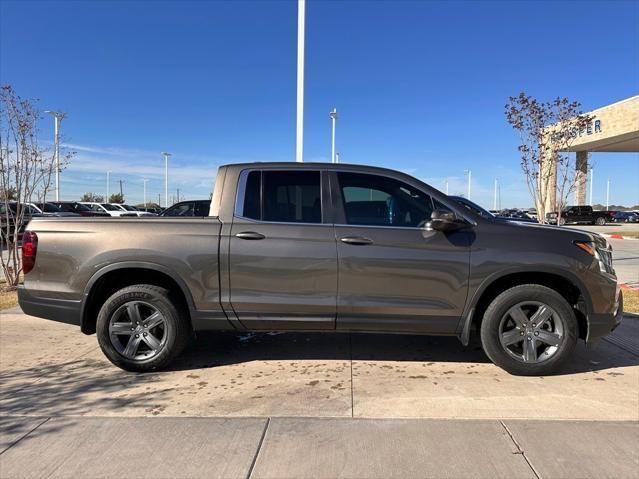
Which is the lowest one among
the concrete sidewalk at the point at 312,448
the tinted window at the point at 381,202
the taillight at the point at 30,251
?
the concrete sidewalk at the point at 312,448

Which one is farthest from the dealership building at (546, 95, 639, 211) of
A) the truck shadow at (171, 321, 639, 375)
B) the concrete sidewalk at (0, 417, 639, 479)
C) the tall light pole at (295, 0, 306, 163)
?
the concrete sidewalk at (0, 417, 639, 479)

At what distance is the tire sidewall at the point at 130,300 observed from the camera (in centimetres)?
452

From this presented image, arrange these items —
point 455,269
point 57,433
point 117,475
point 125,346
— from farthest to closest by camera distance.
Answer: point 125,346 < point 455,269 < point 57,433 < point 117,475

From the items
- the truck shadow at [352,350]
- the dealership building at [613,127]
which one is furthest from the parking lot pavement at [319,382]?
the dealership building at [613,127]

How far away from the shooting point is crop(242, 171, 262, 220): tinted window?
4.57m

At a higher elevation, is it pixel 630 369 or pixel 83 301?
pixel 83 301

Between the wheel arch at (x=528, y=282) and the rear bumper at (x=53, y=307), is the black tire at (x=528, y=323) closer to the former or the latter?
the wheel arch at (x=528, y=282)

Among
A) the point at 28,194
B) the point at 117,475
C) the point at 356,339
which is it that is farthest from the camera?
the point at 28,194

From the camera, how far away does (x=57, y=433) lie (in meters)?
3.44

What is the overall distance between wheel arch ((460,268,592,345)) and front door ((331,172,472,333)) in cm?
12

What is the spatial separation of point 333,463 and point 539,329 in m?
2.38

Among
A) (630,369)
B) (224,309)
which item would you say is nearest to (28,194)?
(224,309)

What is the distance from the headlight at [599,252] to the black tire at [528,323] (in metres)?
0.46

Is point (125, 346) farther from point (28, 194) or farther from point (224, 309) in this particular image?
point (28, 194)
